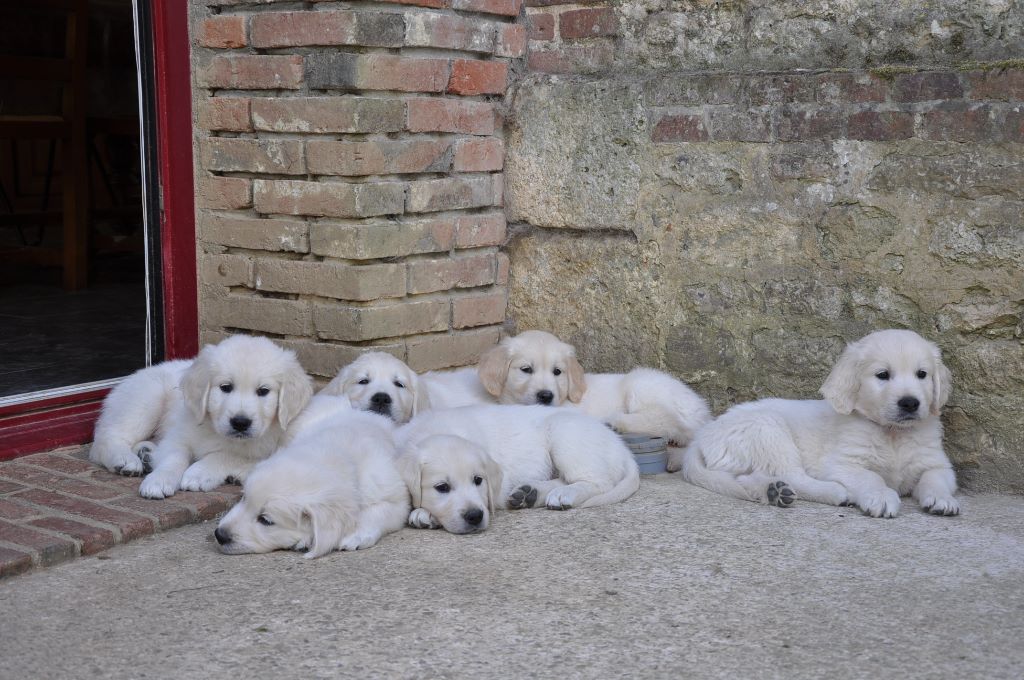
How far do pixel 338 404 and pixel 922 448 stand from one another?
221 cm

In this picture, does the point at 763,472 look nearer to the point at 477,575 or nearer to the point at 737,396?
the point at 737,396

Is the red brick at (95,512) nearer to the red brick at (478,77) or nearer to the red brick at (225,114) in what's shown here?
the red brick at (225,114)

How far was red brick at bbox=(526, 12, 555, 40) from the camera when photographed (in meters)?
5.18

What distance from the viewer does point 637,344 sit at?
203 inches

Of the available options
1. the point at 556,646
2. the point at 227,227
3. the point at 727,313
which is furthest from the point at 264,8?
the point at 556,646

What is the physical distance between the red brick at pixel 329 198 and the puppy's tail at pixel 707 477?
5.09 ft

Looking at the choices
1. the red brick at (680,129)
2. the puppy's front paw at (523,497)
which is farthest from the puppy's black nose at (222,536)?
the red brick at (680,129)

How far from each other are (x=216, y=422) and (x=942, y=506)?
8.65 ft

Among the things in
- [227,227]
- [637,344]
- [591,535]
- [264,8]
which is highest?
[264,8]

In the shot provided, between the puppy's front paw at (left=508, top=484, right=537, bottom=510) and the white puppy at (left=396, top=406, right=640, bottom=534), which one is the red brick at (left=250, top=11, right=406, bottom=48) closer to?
the white puppy at (left=396, top=406, right=640, bottom=534)

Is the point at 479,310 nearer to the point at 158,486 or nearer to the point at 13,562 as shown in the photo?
the point at 158,486

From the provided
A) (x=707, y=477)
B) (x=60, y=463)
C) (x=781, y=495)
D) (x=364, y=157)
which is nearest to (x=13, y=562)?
(x=60, y=463)

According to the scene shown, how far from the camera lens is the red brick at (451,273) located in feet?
16.0

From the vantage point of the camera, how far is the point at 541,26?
5.21 meters
